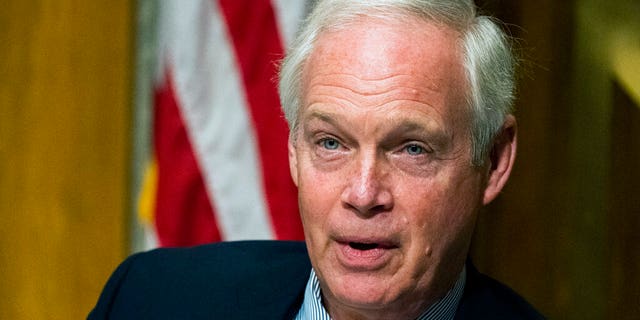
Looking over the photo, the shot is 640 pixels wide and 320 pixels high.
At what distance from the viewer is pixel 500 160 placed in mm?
2000

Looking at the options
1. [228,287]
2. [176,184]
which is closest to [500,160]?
[228,287]

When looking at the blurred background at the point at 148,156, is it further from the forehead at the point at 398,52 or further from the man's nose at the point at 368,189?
the man's nose at the point at 368,189

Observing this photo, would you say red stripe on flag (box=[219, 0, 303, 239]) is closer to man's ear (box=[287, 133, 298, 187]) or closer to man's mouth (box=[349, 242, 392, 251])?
man's ear (box=[287, 133, 298, 187])

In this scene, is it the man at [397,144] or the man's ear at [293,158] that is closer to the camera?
the man at [397,144]

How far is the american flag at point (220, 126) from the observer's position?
274 cm

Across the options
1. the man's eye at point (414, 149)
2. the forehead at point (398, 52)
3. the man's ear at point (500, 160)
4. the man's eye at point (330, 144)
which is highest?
the forehead at point (398, 52)

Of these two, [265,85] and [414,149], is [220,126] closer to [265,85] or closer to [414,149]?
[265,85]

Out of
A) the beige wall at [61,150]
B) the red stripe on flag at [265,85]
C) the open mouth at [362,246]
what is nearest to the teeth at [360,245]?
the open mouth at [362,246]

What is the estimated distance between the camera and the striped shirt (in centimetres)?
195

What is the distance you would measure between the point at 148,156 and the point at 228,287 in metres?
0.73

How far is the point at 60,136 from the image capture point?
2.80 meters

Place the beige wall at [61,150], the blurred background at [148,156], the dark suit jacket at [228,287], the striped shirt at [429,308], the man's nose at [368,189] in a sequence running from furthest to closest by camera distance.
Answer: the beige wall at [61,150] → the blurred background at [148,156] → the dark suit jacket at [228,287] → the striped shirt at [429,308] → the man's nose at [368,189]

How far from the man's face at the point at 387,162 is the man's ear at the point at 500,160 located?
0.10 meters

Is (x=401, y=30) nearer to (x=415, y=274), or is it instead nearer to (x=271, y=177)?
(x=415, y=274)
